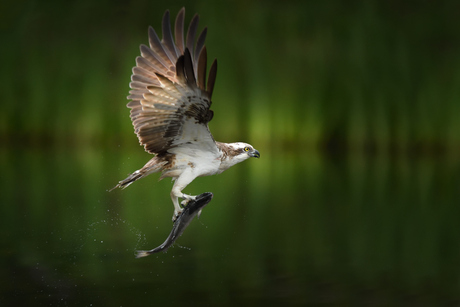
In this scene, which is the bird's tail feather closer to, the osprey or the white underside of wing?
the osprey

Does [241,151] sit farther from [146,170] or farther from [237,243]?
[237,243]

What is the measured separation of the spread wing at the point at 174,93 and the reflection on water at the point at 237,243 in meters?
1.55

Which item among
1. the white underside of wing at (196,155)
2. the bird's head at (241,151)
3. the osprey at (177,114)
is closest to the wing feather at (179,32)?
the osprey at (177,114)

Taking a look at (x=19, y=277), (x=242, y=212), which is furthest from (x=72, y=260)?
(x=242, y=212)

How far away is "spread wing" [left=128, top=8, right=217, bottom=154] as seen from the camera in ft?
21.0

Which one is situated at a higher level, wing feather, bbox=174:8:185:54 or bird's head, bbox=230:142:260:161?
wing feather, bbox=174:8:185:54

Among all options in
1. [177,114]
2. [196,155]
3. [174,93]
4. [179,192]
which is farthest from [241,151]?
[174,93]

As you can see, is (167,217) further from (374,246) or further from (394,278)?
(394,278)

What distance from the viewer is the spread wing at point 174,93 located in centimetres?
640

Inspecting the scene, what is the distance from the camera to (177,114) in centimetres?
687

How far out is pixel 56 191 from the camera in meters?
13.0

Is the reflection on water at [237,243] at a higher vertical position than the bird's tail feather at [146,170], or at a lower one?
lower

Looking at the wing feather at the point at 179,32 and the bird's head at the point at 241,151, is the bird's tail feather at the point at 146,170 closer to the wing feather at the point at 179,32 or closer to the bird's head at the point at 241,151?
the bird's head at the point at 241,151

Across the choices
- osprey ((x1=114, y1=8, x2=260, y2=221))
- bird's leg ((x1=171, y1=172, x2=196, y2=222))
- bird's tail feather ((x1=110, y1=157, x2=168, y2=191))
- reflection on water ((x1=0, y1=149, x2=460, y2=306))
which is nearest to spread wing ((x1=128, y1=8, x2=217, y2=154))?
osprey ((x1=114, y1=8, x2=260, y2=221))
